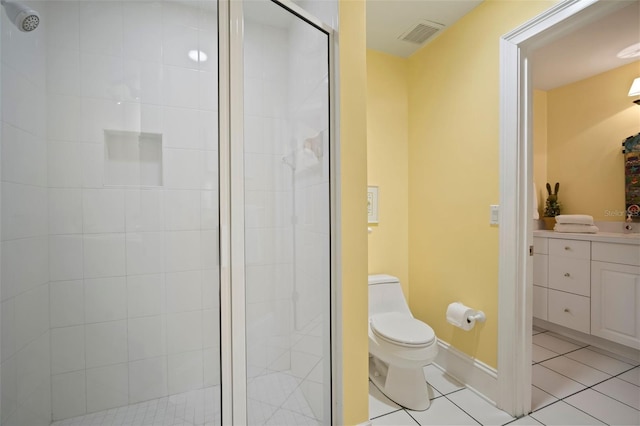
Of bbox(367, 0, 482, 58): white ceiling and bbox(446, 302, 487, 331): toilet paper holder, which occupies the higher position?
bbox(367, 0, 482, 58): white ceiling

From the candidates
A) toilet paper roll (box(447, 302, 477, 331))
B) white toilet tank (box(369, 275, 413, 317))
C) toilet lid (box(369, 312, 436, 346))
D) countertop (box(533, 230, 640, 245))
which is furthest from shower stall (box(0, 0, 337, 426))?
countertop (box(533, 230, 640, 245))

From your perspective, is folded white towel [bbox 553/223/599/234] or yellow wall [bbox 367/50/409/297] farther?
folded white towel [bbox 553/223/599/234]

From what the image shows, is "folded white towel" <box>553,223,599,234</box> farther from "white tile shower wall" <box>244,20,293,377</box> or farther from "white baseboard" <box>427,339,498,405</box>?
"white tile shower wall" <box>244,20,293,377</box>

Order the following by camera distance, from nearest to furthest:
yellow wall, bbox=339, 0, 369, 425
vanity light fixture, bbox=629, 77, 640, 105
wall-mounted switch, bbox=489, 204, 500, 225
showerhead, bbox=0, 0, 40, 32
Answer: showerhead, bbox=0, 0, 40, 32 → yellow wall, bbox=339, 0, 369, 425 → wall-mounted switch, bbox=489, 204, 500, 225 → vanity light fixture, bbox=629, 77, 640, 105

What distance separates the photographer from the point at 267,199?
1018mm

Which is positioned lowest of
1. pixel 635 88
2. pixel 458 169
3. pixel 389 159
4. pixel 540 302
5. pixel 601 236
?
pixel 540 302

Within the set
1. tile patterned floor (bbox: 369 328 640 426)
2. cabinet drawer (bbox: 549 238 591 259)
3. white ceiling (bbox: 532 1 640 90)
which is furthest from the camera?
cabinet drawer (bbox: 549 238 591 259)

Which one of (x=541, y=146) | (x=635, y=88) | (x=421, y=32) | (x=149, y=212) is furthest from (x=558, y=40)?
(x=149, y=212)

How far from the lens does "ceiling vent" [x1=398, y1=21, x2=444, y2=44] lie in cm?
196

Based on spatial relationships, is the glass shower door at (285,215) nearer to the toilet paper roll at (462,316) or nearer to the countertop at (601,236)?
the toilet paper roll at (462,316)

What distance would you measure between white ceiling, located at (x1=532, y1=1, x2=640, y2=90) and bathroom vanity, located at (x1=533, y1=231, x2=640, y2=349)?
57.8 inches

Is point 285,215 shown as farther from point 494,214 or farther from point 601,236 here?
point 601,236

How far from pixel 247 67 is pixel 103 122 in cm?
50

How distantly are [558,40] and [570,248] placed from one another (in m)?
1.66
